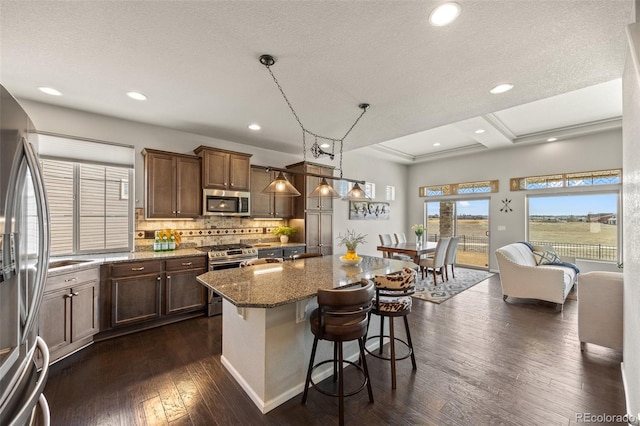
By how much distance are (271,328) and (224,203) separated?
2.78 metres

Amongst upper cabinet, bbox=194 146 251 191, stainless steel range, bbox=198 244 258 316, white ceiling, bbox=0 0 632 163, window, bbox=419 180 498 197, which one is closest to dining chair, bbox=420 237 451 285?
window, bbox=419 180 498 197

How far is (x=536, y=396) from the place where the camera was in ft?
6.95

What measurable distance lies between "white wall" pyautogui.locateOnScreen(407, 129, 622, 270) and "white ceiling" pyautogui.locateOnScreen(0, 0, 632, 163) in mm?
2310

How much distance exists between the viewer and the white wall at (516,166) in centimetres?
533

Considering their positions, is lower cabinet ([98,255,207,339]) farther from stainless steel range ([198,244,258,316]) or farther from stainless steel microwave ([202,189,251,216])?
stainless steel microwave ([202,189,251,216])

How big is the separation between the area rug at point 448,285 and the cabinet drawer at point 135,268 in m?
4.08

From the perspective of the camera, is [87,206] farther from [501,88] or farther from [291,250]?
[501,88]

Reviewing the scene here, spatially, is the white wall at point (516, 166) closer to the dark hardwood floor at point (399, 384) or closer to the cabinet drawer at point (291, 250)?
the dark hardwood floor at point (399, 384)

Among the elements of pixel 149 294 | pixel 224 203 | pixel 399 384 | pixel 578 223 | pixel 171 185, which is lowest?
pixel 399 384

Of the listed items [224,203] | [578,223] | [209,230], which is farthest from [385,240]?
[578,223]

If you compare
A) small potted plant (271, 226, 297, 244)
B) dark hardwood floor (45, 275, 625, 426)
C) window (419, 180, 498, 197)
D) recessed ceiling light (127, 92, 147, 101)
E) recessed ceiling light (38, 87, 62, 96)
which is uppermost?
recessed ceiling light (38, 87, 62, 96)

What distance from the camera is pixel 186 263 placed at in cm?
361

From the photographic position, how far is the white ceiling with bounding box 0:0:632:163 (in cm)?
172

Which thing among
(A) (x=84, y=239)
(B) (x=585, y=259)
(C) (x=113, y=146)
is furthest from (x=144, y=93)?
(B) (x=585, y=259)
